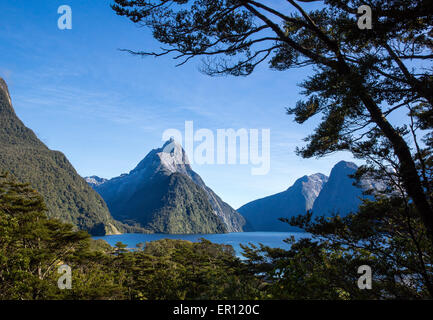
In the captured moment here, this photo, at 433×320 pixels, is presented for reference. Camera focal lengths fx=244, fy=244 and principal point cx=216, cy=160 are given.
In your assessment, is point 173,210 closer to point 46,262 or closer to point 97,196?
point 97,196

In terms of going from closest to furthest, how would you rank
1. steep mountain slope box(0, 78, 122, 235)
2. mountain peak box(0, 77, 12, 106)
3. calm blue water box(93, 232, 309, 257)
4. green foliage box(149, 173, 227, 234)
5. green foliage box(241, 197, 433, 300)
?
green foliage box(241, 197, 433, 300) < calm blue water box(93, 232, 309, 257) < steep mountain slope box(0, 78, 122, 235) < mountain peak box(0, 77, 12, 106) < green foliage box(149, 173, 227, 234)

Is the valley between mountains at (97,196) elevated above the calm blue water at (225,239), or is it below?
above

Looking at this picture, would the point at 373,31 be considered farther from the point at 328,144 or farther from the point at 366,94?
the point at 328,144

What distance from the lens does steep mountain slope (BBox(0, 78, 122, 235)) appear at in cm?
11312

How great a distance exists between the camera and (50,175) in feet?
405

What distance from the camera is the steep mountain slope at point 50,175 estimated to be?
4454 inches

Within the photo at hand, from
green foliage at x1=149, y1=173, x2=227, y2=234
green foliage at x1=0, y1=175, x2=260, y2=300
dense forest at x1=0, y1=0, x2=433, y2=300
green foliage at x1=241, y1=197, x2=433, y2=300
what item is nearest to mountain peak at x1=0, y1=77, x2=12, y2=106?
green foliage at x1=149, y1=173, x2=227, y2=234

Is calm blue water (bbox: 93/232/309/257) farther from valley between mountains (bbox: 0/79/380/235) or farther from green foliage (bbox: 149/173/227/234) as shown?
green foliage (bbox: 149/173/227/234)

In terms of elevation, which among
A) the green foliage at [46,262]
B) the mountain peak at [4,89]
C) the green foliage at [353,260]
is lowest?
the green foliage at [46,262]

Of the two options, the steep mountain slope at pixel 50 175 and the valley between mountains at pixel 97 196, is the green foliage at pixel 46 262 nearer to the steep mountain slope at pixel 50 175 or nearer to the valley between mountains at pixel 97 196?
the valley between mountains at pixel 97 196

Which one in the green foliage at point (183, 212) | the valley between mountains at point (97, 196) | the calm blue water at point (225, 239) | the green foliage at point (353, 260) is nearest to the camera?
the green foliage at point (353, 260)

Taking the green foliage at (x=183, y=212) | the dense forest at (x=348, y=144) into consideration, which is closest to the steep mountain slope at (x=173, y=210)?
the green foliage at (x=183, y=212)

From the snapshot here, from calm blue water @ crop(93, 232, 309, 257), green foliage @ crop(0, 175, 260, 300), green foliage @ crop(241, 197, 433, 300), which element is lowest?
calm blue water @ crop(93, 232, 309, 257)
